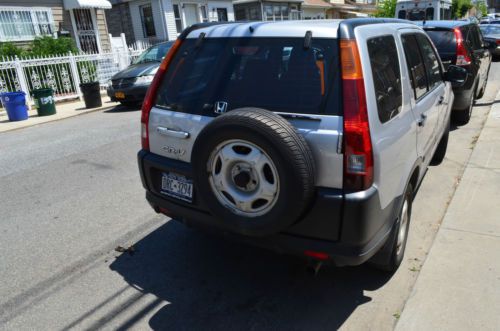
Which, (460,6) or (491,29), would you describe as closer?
(491,29)

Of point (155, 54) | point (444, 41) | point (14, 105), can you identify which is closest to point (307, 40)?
point (444, 41)

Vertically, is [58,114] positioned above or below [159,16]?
below

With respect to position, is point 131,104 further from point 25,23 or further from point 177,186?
point 177,186

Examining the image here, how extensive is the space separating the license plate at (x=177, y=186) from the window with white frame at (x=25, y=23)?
1636 centimetres

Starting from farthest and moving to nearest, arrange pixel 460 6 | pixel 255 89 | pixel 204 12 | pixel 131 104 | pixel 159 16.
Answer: pixel 460 6 → pixel 204 12 → pixel 159 16 → pixel 131 104 → pixel 255 89

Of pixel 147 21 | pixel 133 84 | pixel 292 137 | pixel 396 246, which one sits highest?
pixel 147 21

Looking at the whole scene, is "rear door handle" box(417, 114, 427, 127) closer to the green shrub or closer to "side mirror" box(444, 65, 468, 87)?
"side mirror" box(444, 65, 468, 87)

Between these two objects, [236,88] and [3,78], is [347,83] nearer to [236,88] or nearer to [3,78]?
[236,88]

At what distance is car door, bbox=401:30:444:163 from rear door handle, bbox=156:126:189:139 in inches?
69.1

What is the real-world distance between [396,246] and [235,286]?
1.22 meters

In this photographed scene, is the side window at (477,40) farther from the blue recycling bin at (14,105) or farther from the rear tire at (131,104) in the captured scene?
the blue recycling bin at (14,105)

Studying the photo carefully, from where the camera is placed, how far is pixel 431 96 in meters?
4.02

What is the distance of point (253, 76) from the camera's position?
286cm

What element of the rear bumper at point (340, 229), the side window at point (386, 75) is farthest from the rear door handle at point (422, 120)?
the rear bumper at point (340, 229)
